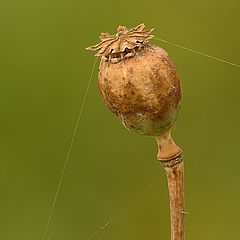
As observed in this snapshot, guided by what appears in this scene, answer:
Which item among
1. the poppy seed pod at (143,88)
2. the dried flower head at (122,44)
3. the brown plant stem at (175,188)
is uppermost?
the dried flower head at (122,44)

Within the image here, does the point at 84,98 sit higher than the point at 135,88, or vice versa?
the point at 84,98

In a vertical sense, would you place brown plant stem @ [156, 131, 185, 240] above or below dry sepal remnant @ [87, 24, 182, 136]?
below

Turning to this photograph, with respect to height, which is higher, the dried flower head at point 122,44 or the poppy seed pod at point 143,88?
the dried flower head at point 122,44

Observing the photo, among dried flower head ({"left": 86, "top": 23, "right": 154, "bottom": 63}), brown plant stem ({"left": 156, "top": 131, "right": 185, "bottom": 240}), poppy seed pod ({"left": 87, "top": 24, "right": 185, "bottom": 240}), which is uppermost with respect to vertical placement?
dried flower head ({"left": 86, "top": 23, "right": 154, "bottom": 63})

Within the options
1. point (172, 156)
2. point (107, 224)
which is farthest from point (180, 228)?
point (107, 224)

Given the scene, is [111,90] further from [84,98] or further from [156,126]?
[84,98]
